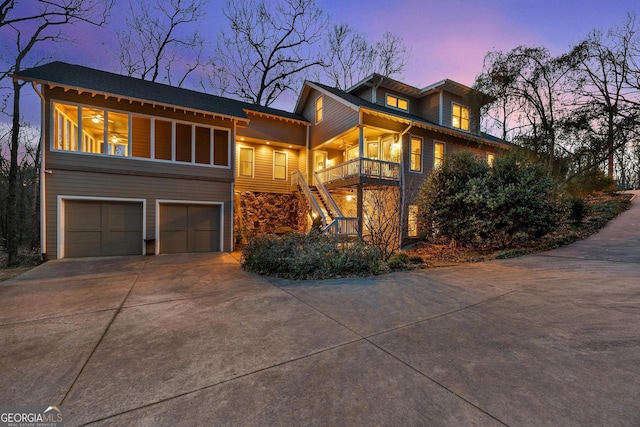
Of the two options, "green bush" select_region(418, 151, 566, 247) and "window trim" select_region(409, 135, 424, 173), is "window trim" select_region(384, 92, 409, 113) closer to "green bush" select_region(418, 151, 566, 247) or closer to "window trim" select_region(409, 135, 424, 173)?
"window trim" select_region(409, 135, 424, 173)

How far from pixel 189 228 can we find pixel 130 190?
2321mm

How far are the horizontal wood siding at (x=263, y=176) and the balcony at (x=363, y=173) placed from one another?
2.47 metres

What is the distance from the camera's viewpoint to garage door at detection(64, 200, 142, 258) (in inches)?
341

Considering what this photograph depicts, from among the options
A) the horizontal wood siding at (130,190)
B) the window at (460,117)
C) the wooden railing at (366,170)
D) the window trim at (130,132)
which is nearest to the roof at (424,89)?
the window at (460,117)

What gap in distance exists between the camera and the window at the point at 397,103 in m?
A: 14.7

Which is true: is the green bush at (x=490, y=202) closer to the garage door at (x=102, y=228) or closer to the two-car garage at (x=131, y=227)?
the two-car garage at (x=131, y=227)

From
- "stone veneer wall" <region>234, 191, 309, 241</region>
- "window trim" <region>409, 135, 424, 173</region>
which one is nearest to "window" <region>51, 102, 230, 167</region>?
"stone veneer wall" <region>234, 191, 309, 241</region>

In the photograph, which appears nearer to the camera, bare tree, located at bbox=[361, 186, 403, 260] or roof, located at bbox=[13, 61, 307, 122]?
bare tree, located at bbox=[361, 186, 403, 260]

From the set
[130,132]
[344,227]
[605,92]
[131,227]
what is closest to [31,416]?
[344,227]

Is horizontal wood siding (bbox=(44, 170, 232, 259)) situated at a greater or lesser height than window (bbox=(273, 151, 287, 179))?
lesser

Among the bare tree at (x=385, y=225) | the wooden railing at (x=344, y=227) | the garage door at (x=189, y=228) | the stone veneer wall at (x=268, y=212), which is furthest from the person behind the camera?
the stone veneer wall at (x=268, y=212)

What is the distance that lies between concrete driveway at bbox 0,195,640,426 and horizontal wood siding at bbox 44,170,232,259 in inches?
171

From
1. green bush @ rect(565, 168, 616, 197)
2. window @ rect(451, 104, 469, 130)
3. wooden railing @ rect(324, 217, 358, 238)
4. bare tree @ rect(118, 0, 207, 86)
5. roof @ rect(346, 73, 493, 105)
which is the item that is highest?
bare tree @ rect(118, 0, 207, 86)

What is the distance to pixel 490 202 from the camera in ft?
28.0
